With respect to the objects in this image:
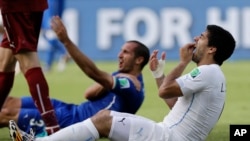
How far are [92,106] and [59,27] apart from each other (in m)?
1.38

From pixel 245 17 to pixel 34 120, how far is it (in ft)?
40.0

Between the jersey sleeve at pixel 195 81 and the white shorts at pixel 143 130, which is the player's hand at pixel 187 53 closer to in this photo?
the jersey sleeve at pixel 195 81

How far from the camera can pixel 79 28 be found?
20.2 meters

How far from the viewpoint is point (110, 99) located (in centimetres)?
811

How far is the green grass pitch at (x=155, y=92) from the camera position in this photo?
399 inches

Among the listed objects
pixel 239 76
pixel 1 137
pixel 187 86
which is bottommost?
pixel 239 76

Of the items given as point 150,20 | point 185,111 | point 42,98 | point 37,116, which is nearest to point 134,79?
point 37,116

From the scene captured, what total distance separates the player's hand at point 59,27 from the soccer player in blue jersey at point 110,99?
0.65 m

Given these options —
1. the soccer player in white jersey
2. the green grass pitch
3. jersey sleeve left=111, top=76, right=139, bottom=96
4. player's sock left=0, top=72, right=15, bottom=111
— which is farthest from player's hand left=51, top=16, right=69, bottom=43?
the green grass pitch

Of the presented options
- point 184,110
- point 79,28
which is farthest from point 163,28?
point 184,110

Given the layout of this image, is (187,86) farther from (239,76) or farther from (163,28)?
A: (163,28)

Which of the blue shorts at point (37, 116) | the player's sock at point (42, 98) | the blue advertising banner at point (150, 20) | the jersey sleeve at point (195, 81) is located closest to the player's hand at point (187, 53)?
the jersey sleeve at point (195, 81)

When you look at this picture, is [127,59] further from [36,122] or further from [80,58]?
[80,58]

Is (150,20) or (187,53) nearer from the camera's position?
(187,53)
